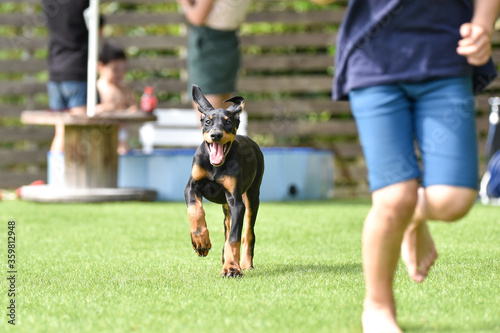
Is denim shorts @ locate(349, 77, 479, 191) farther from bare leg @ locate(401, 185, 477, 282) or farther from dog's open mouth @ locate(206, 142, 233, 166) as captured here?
dog's open mouth @ locate(206, 142, 233, 166)

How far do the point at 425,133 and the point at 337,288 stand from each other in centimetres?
91

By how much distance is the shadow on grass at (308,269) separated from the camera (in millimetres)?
3484

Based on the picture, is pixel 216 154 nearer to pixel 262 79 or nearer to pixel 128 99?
pixel 128 99

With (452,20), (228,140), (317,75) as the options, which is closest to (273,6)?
(317,75)

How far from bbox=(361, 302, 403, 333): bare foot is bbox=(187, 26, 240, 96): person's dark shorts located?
13.7 feet

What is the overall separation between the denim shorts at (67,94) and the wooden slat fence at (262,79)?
4.52 feet

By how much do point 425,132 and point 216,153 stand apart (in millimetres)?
1196

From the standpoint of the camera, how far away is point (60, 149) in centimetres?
754

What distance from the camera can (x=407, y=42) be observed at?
239 centimetres

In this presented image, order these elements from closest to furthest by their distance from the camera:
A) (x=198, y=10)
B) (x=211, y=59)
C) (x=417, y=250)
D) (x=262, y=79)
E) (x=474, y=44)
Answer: (x=474, y=44), (x=417, y=250), (x=198, y=10), (x=211, y=59), (x=262, y=79)

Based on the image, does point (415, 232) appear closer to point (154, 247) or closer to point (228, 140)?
point (228, 140)

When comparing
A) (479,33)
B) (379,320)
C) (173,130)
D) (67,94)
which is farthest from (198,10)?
(379,320)

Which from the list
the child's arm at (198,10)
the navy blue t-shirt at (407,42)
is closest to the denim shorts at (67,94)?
the child's arm at (198,10)

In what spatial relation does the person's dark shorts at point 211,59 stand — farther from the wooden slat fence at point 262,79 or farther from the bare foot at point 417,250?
the bare foot at point 417,250
